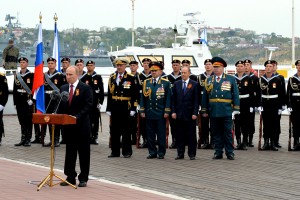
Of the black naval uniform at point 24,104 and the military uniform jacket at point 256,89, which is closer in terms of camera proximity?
the military uniform jacket at point 256,89

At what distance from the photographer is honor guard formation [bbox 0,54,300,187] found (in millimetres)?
12602

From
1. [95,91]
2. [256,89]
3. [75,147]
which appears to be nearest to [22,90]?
[95,91]

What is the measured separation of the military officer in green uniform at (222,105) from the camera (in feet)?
53.7

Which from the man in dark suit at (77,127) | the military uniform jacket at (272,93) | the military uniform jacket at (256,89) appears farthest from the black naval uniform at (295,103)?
the man in dark suit at (77,127)

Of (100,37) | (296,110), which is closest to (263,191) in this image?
(296,110)

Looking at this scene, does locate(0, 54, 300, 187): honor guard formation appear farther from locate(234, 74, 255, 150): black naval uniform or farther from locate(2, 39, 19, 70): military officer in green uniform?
locate(2, 39, 19, 70): military officer in green uniform

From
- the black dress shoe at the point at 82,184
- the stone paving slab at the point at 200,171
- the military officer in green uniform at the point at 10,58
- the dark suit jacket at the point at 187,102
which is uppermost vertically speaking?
the military officer in green uniform at the point at 10,58

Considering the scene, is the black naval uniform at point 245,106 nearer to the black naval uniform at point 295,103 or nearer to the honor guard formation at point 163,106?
the honor guard formation at point 163,106

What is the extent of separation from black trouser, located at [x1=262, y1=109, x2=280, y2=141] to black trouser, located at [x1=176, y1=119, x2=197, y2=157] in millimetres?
2375

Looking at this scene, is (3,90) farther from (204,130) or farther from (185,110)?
(204,130)

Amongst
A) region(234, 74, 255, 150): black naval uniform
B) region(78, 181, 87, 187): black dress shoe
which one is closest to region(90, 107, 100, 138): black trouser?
region(234, 74, 255, 150): black naval uniform

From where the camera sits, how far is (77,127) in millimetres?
12539

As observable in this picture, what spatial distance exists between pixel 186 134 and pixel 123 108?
1.29 m

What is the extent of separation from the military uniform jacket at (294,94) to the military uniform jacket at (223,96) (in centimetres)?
199
